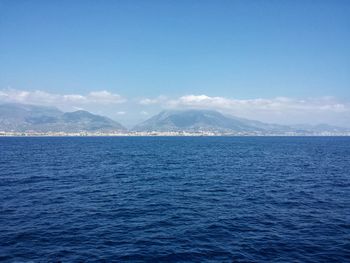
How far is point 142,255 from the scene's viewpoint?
77.3 feet

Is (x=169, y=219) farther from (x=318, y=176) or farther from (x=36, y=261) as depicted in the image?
(x=318, y=176)

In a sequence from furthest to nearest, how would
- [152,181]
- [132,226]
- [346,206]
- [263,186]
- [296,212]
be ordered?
1. [152,181]
2. [263,186]
3. [346,206]
4. [296,212]
5. [132,226]

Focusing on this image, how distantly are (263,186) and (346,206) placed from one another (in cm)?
1678

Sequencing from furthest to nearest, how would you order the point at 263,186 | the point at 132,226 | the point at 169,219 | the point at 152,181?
the point at 152,181
the point at 263,186
the point at 169,219
the point at 132,226

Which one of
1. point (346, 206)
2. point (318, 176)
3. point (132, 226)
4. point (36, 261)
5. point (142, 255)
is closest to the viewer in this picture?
point (36, 261)

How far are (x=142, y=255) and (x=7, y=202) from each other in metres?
28.8

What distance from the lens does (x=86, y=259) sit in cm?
2264

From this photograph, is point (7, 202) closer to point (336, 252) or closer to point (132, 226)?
point (132, 226)

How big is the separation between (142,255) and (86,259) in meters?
5.08

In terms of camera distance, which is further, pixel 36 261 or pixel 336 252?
Answer: pixel 336 252

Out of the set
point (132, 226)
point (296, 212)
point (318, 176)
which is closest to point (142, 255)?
point (132, 226)

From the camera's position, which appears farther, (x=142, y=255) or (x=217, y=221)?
(x=217, y=221)

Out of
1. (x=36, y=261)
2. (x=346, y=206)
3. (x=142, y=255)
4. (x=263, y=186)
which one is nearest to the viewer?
(x=36, y=261)

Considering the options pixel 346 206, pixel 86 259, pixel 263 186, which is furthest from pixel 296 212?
pixel 86 259
